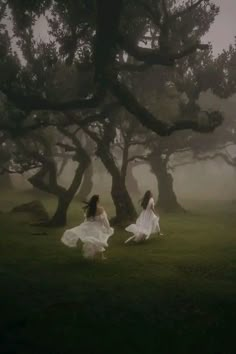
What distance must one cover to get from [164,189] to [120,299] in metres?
29.1

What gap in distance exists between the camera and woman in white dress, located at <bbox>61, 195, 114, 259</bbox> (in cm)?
1645

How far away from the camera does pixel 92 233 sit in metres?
16.6

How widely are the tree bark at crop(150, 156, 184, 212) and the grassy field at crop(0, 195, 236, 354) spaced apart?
60.0ft

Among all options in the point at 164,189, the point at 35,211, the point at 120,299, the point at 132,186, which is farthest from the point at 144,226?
the point at 132,186

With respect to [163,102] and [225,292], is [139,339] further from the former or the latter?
[163,102]

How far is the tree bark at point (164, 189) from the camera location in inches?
1533

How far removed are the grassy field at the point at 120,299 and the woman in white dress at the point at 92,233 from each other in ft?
1.98

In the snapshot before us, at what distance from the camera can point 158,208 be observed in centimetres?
3934

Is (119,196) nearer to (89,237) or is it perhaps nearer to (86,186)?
(89,237)

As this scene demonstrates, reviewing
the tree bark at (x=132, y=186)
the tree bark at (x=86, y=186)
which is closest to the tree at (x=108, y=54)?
the tree bark at (x=86, y=186)

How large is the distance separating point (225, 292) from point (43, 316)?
5.53m

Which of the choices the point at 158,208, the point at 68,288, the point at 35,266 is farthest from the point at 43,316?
the point at 158,208

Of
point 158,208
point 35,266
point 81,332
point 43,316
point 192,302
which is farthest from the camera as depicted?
point 158,208

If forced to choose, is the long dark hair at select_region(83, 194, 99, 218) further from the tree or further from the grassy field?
the tree
